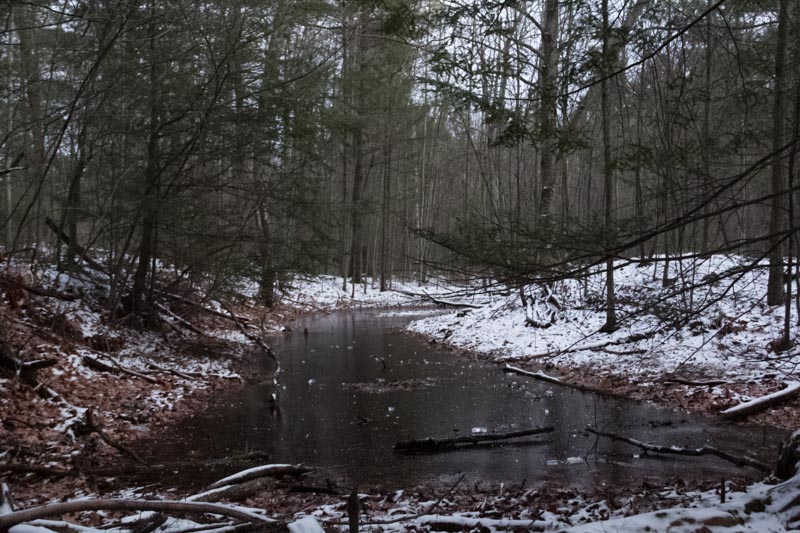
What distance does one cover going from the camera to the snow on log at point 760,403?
7.93 m

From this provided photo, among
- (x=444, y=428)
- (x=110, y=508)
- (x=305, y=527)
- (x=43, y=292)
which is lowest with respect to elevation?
(x=444, y=428)

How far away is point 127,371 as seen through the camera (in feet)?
32.0

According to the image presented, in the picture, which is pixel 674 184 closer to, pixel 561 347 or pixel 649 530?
pixel 649 530

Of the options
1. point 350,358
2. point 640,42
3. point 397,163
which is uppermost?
point 397,163

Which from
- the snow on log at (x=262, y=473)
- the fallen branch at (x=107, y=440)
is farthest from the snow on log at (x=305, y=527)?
the fallen branch at (x=107, y=440)

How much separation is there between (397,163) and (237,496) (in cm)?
3098

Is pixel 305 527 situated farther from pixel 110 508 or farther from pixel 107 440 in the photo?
pixel 107 440

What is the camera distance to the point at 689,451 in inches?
253

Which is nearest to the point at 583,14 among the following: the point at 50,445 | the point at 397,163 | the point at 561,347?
the point at 50,445

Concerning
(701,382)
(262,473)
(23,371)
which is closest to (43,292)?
(23,371)

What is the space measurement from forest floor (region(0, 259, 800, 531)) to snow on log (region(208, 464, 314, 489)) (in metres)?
0.17

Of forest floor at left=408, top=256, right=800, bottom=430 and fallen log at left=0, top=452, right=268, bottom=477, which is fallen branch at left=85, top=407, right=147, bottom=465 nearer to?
fallen log at left=0, top=452, right=268, bottom=477

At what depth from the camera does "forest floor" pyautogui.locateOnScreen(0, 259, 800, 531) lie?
180 inches

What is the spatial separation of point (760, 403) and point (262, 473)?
703 centimetres
